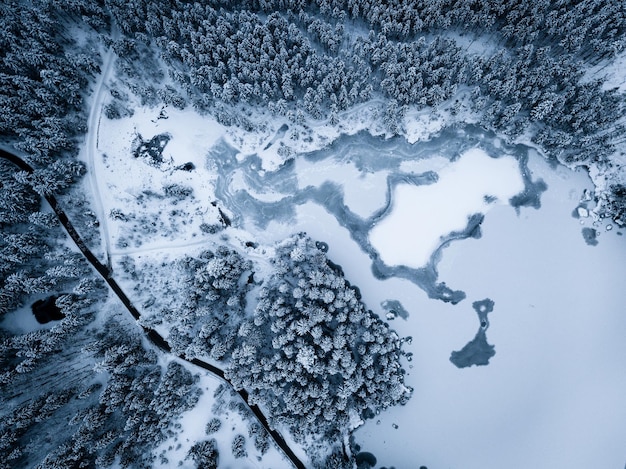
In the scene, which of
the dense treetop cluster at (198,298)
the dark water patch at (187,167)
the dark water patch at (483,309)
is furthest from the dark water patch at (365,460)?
the dark water patch at (187,167)

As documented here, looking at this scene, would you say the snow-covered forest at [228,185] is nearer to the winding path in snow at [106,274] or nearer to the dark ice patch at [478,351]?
the winding path in snow at [106,274]

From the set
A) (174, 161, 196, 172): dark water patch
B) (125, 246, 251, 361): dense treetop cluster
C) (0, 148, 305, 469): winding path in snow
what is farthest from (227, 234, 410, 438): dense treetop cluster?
(174, 161, 196, 172): dark water patch

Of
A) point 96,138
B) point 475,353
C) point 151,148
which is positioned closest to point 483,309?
point 475,353

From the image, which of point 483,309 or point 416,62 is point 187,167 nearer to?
point 416,62

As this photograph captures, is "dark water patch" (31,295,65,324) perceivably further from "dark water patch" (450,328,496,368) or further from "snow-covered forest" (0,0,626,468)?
"dark water patch" (450,328,496,368)

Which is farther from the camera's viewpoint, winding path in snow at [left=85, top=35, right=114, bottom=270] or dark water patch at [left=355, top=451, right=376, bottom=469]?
winding path in snow at [left=85, top=35, right=114, bottom=270]
